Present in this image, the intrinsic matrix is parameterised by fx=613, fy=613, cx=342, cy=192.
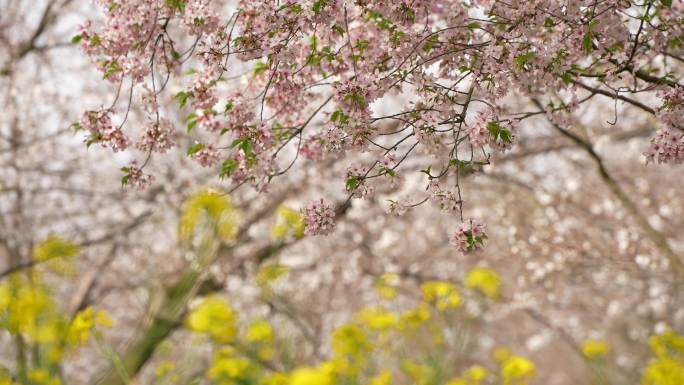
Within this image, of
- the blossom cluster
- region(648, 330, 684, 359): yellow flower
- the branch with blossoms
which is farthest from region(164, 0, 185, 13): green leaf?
region(648, 330, 684, 359): yellow flower

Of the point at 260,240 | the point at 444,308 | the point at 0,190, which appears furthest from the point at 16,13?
the point at 444,308

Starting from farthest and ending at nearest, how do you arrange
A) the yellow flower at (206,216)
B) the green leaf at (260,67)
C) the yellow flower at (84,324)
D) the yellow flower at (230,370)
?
the green leaf at (260,67) < the yellow flower at (84,324) < the yellow flower at (230,370) < the yellow flower at (206,216)

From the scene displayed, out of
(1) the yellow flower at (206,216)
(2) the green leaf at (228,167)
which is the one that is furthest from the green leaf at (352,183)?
(1) the yellow flower at (206,216)

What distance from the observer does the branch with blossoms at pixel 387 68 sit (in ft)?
8.66

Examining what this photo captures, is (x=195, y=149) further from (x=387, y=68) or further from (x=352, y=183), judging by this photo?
(x=387, y=68)

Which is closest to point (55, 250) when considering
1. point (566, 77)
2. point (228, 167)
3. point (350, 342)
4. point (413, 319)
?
point (228, 167)

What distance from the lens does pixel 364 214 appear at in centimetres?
926

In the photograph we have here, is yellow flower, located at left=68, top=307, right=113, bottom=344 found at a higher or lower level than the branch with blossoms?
lower

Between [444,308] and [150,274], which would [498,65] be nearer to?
[444,308]

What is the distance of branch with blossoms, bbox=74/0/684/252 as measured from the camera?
2.64 m

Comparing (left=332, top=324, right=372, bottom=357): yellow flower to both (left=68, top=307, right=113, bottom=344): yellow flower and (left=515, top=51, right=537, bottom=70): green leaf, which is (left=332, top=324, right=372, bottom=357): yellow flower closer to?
(left=68, top=307, right=113, bottom=344): yellow flower

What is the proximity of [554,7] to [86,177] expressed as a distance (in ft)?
25.3

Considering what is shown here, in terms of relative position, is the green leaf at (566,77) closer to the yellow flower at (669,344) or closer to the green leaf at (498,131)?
the green leaf at (498,131)

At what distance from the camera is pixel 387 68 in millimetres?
3006
